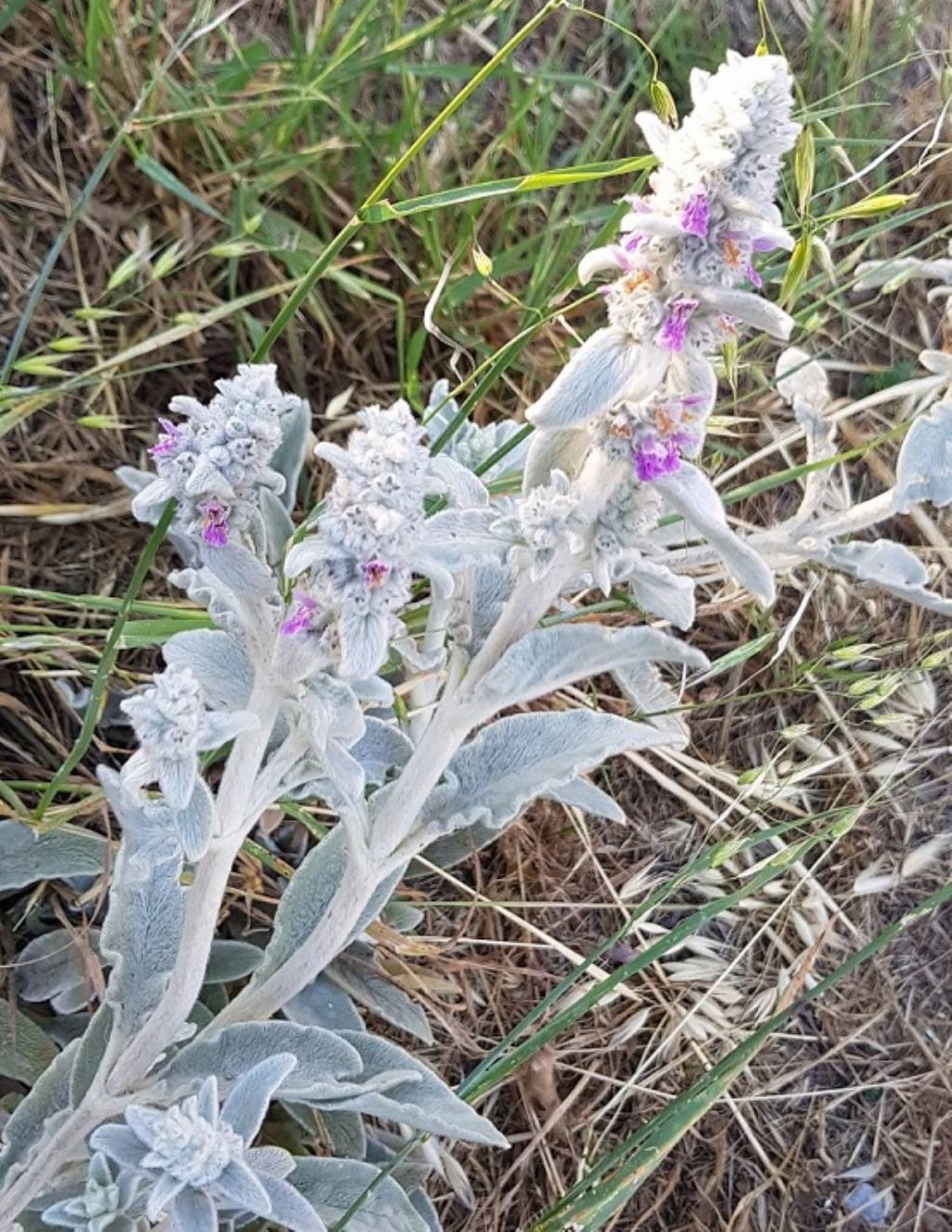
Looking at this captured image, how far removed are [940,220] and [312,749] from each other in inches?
61.6

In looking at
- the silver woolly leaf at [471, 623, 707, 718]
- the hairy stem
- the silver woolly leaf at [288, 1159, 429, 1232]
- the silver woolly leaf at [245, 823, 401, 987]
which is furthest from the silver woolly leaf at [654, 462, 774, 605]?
the silver woolly leaf at [288, 1159, 429, 1232]

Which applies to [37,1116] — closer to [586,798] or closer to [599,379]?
[586,798]

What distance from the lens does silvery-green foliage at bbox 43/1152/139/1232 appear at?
105 centimetres

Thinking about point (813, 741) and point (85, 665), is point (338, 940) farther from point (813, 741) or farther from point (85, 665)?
point (813, 741)

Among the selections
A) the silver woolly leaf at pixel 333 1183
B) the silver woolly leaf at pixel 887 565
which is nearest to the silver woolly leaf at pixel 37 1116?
the silver woolly leaf at pixel 333 1183

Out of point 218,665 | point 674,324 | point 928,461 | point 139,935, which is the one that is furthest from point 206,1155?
point 928,461

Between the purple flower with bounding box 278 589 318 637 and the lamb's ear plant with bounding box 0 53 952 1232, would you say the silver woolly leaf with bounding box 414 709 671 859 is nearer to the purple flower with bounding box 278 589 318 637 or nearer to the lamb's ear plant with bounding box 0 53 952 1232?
the lamb's ear plant with bounding box 0 53 952 1232

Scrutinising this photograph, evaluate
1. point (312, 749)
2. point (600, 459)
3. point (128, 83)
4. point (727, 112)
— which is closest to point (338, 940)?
point (312, 749)

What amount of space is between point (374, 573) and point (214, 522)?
144mm

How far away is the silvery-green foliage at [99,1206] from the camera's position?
1053 mm

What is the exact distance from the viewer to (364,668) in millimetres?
876

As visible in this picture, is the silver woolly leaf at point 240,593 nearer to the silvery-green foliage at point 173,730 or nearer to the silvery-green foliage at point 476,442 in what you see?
the silvery-green foliage at point 173,730

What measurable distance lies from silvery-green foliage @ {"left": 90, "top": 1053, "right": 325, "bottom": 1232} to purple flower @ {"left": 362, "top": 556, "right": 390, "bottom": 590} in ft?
1.34

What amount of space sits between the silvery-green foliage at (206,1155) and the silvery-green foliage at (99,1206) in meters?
0.02
